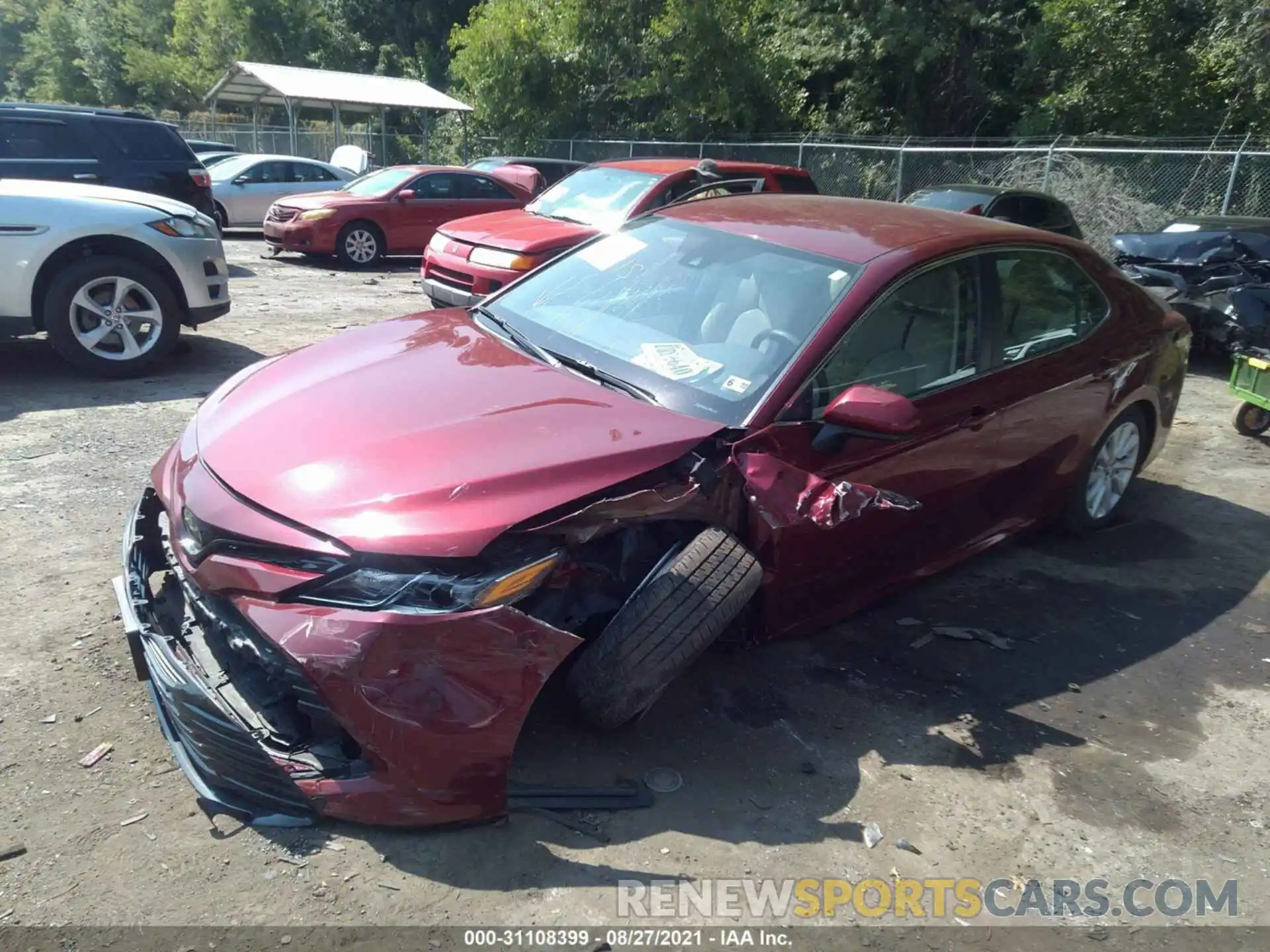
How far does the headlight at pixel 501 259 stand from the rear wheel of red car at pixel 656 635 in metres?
5.77

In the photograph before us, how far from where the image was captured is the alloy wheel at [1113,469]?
16.5 feet

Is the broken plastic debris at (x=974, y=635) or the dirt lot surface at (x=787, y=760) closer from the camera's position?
the dirt lot surface at (x=787, y=760)

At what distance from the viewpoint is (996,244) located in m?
4.19

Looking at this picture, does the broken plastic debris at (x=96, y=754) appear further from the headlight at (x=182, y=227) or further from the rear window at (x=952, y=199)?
the rear window at (x=952, y=199)

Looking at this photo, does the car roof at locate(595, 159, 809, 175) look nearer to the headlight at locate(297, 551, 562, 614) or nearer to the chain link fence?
the chain link fence

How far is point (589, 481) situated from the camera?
9.23 ft

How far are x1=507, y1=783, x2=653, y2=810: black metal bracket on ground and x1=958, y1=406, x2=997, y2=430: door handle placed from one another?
1996 millimetres

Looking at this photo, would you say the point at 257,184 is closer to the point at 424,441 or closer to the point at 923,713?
the point at 424,441

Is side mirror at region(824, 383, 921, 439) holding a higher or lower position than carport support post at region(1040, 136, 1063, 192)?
lower

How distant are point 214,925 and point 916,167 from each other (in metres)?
17.6

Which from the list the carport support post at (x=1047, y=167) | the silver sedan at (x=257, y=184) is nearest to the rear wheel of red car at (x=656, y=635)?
the carport support post at (x=1047, y=167)

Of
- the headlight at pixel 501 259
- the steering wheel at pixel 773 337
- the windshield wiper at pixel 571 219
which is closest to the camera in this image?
the steering wheel at pixel 773 337

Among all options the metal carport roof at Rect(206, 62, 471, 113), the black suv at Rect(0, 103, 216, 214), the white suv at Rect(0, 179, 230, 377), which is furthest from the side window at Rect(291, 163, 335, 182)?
the white suv at Rect(0, 179, 230, 377)

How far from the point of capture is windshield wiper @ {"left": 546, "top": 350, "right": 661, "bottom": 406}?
338cm
